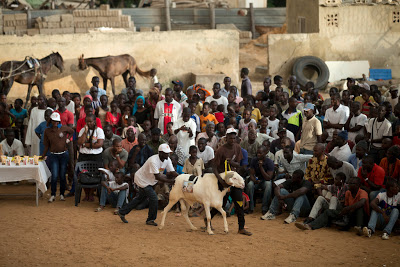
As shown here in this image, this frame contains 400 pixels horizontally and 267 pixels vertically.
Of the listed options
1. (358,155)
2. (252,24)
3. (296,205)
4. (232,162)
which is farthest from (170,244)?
(252,24)

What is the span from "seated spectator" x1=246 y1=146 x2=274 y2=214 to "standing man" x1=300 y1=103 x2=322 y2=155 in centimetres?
118

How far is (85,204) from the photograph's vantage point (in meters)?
13.5

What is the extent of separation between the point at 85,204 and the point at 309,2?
13338 mm

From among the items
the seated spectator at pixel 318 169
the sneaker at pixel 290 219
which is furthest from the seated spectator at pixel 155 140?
the sneaker at pixel 290 219

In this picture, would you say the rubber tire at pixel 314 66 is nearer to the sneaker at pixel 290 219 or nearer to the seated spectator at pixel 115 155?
the seated spectator at pixel 115 155

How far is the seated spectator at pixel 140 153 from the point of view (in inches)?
523

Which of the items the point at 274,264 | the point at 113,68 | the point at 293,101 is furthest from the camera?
the point at 113,68

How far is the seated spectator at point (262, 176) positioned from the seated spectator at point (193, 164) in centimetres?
95

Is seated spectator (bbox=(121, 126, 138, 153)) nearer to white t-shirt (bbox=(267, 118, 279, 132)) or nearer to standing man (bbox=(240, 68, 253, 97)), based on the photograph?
white t-shirt (bbox=(267, 118, 279, 132))

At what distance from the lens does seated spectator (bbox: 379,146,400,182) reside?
37.5 feet

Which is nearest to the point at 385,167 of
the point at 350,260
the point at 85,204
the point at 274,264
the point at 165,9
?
the point at 350,260

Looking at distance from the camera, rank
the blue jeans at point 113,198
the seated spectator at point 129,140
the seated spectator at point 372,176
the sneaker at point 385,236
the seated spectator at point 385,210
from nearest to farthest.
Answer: the sneaker at point 385,236
the seated spectator at point 385,210
the seated spectator at point 372,176
the blue jeans at point 113,198
the seated spectator at point 129,140

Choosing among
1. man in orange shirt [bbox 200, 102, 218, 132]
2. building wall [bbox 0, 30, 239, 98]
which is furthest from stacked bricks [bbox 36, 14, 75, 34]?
man in orange shirt [bbox 200, 102, 218, 132]

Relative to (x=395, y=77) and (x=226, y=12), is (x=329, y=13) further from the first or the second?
(x=226, y=12)
